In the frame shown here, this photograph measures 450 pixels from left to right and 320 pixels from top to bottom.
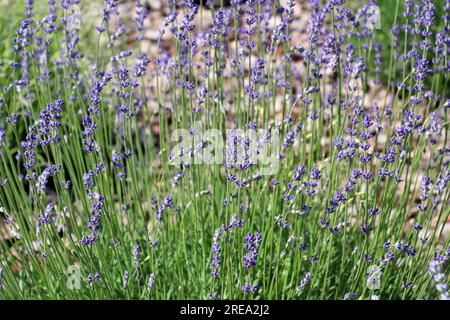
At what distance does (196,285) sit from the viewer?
8.51ft

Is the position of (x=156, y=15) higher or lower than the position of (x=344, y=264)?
higher

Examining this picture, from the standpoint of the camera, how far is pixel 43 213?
83.2 inches

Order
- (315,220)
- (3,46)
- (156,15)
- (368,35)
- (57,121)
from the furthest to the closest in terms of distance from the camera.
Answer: (156,15) < (3,46) < (368,35) < (315,220) < (57,121)

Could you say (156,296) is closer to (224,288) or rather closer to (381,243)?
(224,288)

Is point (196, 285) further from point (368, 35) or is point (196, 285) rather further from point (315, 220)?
point (368, 35)

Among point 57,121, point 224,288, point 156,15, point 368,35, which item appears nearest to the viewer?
point 57,121

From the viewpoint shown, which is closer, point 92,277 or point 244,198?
point 92,277

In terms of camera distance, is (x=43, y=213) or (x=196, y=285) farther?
(x=196, y=285)

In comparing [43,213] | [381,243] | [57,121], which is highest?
[57,121]

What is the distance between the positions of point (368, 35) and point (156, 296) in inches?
66.2
